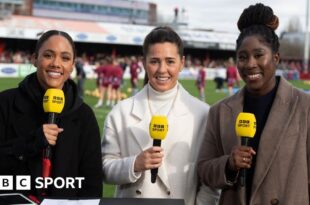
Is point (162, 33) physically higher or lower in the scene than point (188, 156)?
higher

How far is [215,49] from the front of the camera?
53125mm

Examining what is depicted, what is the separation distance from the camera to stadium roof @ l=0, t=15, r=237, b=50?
3769cm

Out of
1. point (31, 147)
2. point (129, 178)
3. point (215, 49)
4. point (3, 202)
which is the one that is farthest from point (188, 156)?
point (215, 49)

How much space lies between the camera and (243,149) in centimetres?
248

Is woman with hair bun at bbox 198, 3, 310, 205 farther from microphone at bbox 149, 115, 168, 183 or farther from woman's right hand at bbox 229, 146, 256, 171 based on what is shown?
microphone at bbox 149, 115, 168, 183

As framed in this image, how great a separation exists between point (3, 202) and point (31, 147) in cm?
38

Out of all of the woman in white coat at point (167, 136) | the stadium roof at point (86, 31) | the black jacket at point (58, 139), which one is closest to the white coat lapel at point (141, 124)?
the woman in white coat at point (167, 136)

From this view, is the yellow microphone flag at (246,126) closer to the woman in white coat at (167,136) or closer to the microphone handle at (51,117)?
the woman in white coat at (167,136)

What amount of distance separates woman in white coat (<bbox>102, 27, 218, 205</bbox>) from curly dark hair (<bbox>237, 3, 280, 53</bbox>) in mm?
426

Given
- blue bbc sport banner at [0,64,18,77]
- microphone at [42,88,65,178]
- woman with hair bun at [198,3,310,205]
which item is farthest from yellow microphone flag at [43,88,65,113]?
blue bbc sport banner at [0,64,18,77]

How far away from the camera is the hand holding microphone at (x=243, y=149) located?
2.48 m

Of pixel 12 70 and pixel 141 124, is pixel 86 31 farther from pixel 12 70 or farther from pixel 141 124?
pixel 141 124

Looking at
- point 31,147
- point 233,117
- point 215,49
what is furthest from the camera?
point 215,49

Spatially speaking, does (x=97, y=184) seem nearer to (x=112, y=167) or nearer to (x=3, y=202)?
(x=112, y=167)
